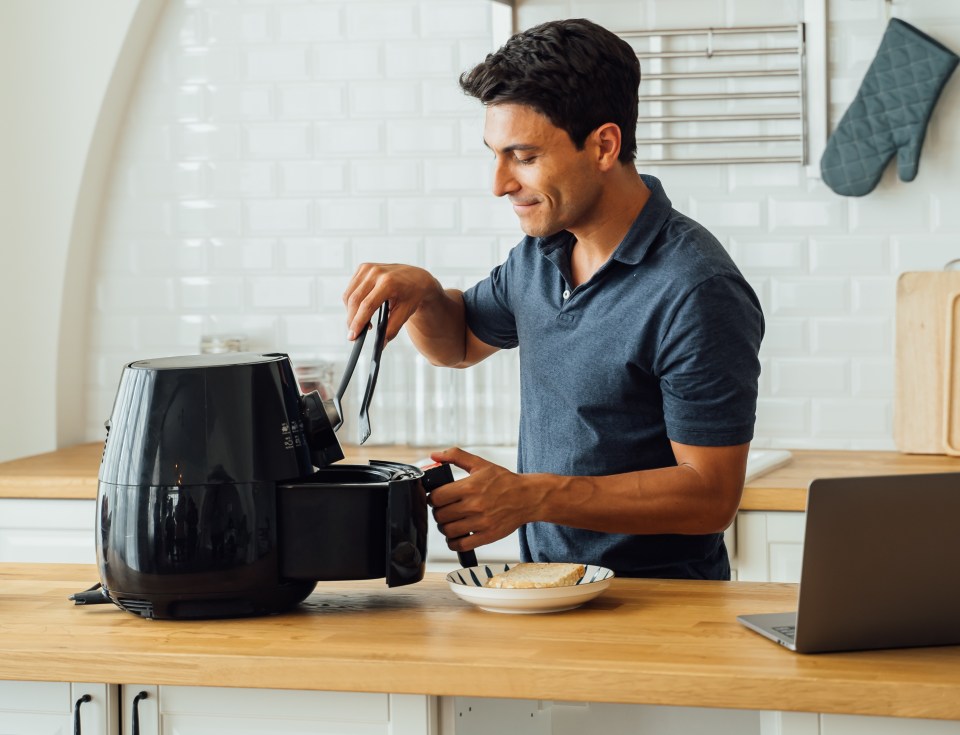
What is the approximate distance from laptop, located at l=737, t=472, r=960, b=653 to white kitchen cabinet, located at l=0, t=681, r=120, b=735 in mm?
886

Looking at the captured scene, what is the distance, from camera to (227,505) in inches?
65.4

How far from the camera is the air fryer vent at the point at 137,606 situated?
5.60 ft

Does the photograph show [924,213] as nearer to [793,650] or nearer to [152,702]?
[793,650]

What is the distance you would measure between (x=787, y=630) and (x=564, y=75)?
3.13ft

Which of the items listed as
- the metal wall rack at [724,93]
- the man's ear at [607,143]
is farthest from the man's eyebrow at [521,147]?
the metal wall rack at [724,93]

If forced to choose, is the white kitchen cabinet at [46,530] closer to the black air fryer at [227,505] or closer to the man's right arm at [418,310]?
the man's right arm at [418,310]

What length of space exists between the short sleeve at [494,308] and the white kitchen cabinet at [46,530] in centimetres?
126

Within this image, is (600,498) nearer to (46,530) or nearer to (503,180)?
(503,180)

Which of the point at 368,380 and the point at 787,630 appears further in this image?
the point at 368,380

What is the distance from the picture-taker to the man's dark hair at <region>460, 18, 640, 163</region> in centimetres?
199

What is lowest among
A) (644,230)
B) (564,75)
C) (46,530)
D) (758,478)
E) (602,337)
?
(46,530)

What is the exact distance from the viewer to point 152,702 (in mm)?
1626

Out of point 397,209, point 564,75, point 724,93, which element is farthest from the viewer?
point 397,209

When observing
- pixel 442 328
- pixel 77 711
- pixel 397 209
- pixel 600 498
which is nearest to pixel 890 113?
pixel 397 209
